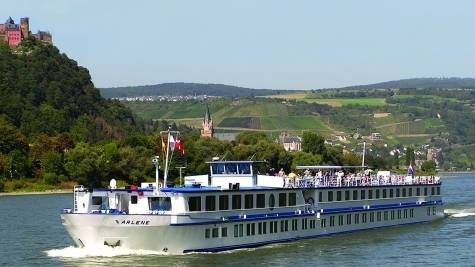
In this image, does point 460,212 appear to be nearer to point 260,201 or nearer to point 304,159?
point 260,201

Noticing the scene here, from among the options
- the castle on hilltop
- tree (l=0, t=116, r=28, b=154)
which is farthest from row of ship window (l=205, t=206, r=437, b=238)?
the castle on hilltop

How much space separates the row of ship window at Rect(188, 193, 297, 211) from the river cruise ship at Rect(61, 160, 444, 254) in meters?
0.04

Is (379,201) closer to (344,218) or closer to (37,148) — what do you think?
(344,218)

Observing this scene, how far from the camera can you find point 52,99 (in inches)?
6235

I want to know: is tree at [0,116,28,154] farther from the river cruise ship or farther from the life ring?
the life ring

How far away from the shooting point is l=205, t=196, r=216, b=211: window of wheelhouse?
4214 centimetres

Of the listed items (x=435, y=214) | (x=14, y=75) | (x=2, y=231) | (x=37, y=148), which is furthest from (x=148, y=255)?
(x=14, y=75)

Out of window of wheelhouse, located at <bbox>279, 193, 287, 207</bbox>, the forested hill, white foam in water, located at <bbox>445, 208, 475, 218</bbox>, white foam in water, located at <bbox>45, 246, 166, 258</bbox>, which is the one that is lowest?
white foam in water, located at <bbox>445, 208, 475, 218</bbox>

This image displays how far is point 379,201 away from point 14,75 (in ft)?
374

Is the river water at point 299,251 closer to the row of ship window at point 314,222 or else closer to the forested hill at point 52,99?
the row of ship window at point 314,222

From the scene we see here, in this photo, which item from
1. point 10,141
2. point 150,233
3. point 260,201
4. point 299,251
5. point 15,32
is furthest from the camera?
point 15,32

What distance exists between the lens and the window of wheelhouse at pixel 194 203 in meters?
41.3

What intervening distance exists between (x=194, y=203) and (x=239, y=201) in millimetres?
3135

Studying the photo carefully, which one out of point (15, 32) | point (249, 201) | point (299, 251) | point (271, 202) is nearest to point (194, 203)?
point (249, 201)
